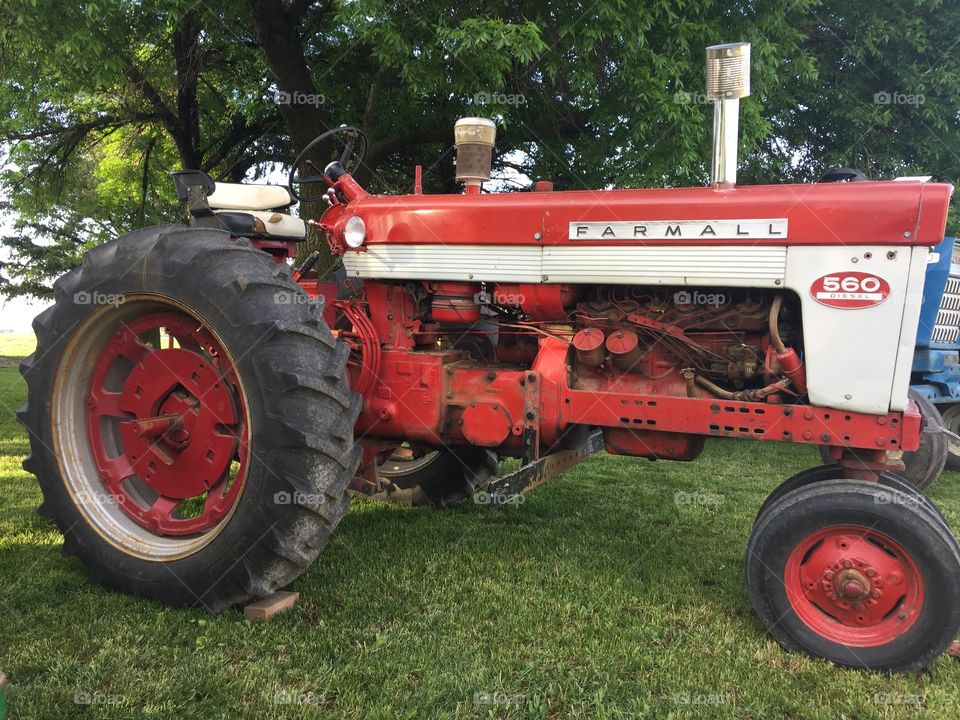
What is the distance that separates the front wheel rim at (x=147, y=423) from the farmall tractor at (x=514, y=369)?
1 cm

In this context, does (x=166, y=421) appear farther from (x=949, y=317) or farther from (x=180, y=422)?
(x=949, y=317)

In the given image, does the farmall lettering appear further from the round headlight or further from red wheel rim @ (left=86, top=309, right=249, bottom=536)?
red wheel rim @ (left=86, top=309, right=249, bottom=536)

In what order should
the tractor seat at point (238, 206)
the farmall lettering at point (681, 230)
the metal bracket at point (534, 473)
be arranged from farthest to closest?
1. the tractor seat at point (238, 206)
2. the metal bracket at point (534, 473)
3. the farmall lettering at point (681, 230)

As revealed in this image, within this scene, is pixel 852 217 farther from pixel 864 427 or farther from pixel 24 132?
pixel 24 132

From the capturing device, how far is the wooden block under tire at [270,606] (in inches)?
109

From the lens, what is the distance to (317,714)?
2178 millimetres

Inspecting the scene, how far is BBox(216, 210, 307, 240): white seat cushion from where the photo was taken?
3.76 m

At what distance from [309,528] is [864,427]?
85.1 inches

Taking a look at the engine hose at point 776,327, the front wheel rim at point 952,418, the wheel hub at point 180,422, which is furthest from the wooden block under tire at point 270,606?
the front wheel rim at point 952,418

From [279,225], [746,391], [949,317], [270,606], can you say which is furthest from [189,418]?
[949,317]

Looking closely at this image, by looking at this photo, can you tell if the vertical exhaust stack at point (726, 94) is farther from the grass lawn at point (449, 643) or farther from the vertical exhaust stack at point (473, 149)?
the grass lawn at point (449, 643)

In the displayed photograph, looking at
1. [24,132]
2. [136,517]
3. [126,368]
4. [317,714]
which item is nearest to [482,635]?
[317,714]

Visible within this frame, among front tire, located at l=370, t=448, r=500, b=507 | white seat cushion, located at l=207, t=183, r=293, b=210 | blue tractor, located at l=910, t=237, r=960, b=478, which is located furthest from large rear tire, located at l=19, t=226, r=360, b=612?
blue tractor, located at l=910, t=237, r=960, b=478

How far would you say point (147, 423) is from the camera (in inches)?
121
